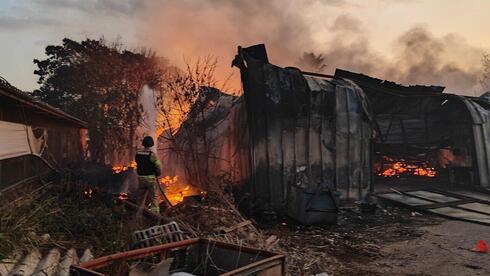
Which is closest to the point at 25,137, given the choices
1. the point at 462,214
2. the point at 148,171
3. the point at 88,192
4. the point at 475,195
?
the point at 88,192

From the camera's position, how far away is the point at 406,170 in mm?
18797

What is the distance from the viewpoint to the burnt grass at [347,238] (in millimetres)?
7137

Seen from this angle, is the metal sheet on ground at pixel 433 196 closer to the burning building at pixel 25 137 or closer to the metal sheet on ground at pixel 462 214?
the metal sheet on ground at pixel 462 214

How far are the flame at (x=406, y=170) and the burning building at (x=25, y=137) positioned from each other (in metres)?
13.6

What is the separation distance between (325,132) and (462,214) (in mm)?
4596

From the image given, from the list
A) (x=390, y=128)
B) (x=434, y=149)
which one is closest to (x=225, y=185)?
(x=390, y=128)

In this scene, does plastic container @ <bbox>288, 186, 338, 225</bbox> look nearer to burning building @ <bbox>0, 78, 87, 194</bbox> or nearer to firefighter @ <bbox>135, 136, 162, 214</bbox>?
firefighter @ <bbox>135, 136, 162, 214</bbox>

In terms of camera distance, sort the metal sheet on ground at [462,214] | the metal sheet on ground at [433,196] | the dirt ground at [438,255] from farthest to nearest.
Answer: the metal sheet on ground at [433,196] < the metal sheet on ground at [462,214] < the dirt ground at [438,255]

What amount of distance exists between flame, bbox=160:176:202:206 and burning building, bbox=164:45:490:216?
1.41 ft

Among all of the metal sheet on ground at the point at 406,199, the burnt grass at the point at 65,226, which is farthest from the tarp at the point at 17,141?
the metal sheet on ground at the point at 406,199

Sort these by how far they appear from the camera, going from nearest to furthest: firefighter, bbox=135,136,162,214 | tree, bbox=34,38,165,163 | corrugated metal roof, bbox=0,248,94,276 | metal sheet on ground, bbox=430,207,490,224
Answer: corrugated metal roof, bbox=0,248,94,276, firefighter, bbox=135,136,162,214, metal sheet on ground, bbox=430,207,490,224, tree, bbox=34,38,165,163

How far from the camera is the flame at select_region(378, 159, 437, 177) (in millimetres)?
18484

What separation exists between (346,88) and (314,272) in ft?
26.5

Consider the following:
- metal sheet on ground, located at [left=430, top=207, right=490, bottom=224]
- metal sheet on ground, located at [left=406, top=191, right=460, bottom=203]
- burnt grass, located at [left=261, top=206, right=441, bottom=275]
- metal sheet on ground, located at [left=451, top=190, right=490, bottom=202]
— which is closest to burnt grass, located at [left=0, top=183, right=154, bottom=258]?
burnt grass, located at [left=261, top=206, right=441, bottom=275]
